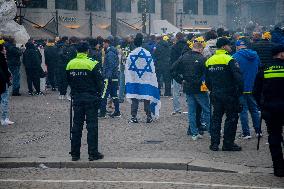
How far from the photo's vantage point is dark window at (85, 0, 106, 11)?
158 feet

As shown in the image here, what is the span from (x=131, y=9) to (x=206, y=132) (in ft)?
131

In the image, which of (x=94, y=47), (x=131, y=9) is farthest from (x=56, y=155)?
(x=131, y=9)

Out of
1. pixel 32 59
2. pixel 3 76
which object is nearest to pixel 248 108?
pixel 3 76

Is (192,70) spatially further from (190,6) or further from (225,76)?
(190,6)

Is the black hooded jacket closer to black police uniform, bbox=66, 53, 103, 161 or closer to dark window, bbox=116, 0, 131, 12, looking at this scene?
black police uniform, bbox=66, 53, 103, 161

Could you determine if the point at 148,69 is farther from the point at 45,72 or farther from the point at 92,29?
the point at 92,29

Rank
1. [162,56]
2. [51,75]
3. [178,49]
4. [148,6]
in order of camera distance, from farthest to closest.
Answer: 1. [148,6]
2. [51,75]
3. [162,56]
4. [178,49]

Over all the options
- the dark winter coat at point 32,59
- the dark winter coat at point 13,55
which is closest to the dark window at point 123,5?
the dark winter coat at point 32,59

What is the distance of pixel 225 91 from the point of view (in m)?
10.3

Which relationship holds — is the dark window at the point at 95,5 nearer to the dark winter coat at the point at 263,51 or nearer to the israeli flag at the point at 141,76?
the israeli flag at the point at 141,76

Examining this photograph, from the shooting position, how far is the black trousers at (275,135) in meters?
8.45

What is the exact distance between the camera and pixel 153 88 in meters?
13.9

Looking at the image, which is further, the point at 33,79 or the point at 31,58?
the point at 33,79

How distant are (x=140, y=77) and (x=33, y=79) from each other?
8584mm
